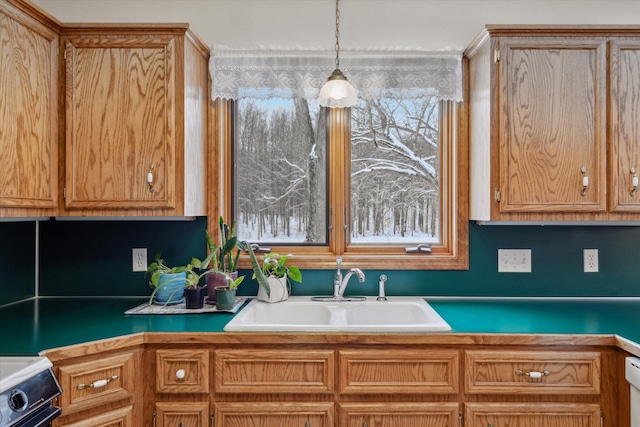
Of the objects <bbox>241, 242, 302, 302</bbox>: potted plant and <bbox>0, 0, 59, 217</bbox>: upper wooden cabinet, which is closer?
<bbox>0, 0, 59, 217</bbox>: upper wooden cabinet

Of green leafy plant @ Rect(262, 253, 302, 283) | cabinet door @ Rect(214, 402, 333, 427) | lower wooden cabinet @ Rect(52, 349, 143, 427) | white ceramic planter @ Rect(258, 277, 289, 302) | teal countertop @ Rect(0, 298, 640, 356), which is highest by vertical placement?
green leafy plant @ Rect(262, 253, 302, 283)

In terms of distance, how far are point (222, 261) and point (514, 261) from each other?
1.43 meters

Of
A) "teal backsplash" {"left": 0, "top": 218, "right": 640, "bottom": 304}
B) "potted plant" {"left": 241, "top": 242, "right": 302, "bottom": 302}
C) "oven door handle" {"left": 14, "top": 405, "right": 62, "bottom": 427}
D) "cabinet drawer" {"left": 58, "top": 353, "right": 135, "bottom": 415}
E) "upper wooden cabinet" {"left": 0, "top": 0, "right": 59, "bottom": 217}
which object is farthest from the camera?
"teal backsplash" {"left": 0, "top": 218, "right": 640, "bottom": 304}

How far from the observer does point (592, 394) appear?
5.13ft

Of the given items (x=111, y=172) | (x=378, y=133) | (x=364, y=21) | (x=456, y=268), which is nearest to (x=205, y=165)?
(x=111, y=172)

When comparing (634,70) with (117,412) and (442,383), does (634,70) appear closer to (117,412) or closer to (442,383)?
(442,383)

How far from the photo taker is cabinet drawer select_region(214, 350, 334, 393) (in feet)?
5.22

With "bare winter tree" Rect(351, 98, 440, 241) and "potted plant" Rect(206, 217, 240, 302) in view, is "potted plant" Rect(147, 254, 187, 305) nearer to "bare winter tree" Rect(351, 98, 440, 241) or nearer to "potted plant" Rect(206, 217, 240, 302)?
"potted plant" Rect(206, 217, 240, 302)

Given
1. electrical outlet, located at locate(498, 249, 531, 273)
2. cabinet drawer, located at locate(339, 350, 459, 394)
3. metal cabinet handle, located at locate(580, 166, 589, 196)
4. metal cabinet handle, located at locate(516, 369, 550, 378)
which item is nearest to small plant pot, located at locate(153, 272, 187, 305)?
cabinet drawer, located at locate(339, 350, 459, 394)

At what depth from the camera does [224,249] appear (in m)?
2.04

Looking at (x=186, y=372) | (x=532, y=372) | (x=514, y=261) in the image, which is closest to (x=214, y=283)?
(x=186, y=372)

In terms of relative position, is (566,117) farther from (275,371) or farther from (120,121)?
(120,121)

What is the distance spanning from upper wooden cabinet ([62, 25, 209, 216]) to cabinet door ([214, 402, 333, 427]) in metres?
0.85

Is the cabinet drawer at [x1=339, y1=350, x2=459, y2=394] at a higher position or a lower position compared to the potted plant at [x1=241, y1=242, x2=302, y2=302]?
lower
